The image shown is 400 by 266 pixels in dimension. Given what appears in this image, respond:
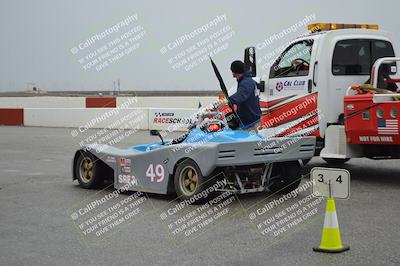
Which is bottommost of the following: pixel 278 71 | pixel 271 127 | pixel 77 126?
pixel 77 126

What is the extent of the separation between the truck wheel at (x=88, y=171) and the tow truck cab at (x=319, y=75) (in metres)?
3.49

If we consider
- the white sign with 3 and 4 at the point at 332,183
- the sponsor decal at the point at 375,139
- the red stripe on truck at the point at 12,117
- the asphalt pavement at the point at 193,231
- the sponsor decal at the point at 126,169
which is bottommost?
the red stripe on truck at the point at 12,117

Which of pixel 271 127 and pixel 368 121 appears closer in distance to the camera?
pixel 368 121

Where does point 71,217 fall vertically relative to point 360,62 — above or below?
below

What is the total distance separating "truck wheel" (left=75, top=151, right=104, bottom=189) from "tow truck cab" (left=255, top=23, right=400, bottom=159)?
11.4ft

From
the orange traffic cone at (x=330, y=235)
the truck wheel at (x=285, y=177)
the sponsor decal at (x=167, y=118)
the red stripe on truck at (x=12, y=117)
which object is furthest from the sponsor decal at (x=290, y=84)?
the red stripe on truck at (x=12, y=117)

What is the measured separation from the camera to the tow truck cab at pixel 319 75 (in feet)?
36.9

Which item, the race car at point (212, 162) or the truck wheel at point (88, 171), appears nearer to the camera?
the race car at point (212, 162)

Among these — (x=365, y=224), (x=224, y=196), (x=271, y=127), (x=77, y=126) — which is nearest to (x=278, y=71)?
(x=271, y=127)

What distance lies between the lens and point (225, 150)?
820 cm

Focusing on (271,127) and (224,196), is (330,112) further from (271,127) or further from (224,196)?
(224,196)

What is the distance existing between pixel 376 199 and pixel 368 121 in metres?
1.52

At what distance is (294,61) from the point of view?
11805 millimetres

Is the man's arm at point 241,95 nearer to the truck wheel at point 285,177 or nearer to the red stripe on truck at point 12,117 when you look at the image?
the truck wheel at point 285,177
